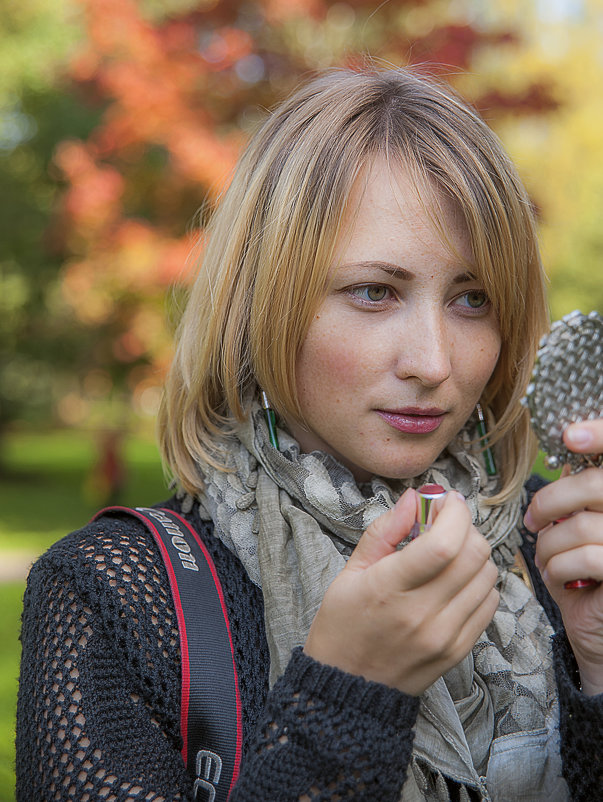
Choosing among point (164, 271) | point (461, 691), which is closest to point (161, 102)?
point (164, 271)

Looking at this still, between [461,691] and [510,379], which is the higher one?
[510,379]

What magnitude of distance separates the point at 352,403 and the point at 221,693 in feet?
2.24

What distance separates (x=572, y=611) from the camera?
1.66m

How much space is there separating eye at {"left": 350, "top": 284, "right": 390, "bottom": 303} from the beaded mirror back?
1.57ft

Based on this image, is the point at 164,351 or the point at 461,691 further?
the point at 164,351

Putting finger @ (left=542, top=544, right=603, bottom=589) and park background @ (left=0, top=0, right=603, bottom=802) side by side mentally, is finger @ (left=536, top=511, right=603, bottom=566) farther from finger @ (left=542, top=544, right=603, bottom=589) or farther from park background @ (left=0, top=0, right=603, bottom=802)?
park background @ (left=0, top=0, right=603, bottom=802)

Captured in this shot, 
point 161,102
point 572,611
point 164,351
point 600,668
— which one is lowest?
point 164,351

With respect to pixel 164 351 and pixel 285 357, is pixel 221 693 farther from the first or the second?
pixel 164 351

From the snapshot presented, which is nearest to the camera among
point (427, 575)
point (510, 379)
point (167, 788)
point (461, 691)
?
point (427, 575)

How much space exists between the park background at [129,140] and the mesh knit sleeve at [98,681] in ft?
3.28

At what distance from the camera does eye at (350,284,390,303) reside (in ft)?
6.14

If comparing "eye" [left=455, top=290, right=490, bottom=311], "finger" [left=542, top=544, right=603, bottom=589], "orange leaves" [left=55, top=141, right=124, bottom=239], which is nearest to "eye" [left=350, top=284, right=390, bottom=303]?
"eye" [left=455, top=290, right=490, bottom=311]

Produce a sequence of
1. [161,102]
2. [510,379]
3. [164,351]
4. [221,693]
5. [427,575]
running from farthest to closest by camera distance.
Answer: [164,351] → [161,102] → [510,379] → [221,693] → [427,575]

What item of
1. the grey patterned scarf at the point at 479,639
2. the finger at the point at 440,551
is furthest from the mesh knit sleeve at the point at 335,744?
the grey patterned scarf at the point at 479,639
